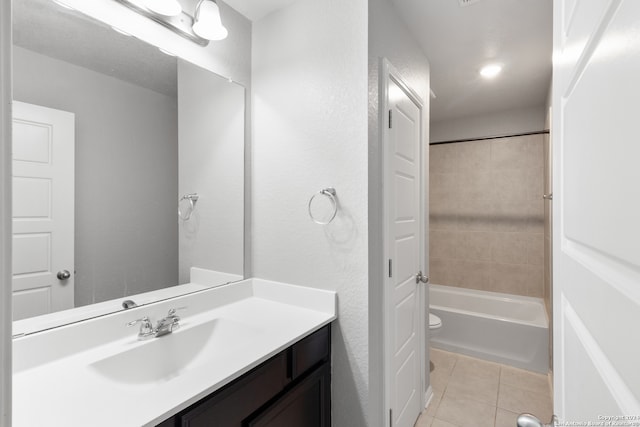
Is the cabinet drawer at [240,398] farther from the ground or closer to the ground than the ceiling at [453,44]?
closer to the ground

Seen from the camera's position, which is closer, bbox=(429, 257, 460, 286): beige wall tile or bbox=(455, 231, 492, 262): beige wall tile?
bbox=(455, 231, 492, 262): beige wall tile

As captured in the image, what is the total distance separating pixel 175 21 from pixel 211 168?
683 millimetres

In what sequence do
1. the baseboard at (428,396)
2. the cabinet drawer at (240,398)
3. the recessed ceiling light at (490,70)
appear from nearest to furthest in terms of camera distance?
the cabinet drawer at (240,398) → the baseboard at (428,396) → the recessed ceiling light at (490,70)

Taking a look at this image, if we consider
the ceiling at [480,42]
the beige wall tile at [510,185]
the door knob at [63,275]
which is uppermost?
the ceiling at [480,42]

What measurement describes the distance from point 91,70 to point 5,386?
1267 mm

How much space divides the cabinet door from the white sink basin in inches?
10.1

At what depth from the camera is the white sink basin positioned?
3.42 feet

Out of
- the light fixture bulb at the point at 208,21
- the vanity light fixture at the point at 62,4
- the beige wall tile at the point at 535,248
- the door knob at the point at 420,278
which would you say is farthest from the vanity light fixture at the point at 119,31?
the beige wall tile at the point at 535,248

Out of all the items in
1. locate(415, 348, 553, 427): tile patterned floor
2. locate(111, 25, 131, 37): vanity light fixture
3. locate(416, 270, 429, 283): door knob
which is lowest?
locate(415, 348, 553, 427): tile patterned floor

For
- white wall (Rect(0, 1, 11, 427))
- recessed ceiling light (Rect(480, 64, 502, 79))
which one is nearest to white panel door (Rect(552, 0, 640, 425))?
white wall (Rect(0, 1, 11, 427))

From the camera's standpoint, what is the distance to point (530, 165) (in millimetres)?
3258

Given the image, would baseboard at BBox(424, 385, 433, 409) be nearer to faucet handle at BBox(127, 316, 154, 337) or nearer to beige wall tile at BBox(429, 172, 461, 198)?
faucet handle at BBox(127, 316, 154, 337)

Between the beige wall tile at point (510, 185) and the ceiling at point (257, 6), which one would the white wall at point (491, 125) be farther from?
the ceiling at point (257, 6)

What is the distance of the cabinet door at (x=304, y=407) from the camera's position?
1.10m
